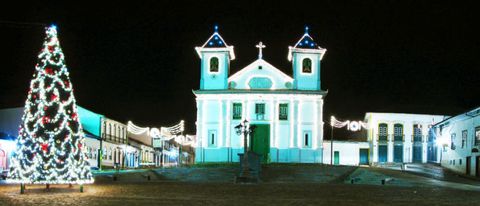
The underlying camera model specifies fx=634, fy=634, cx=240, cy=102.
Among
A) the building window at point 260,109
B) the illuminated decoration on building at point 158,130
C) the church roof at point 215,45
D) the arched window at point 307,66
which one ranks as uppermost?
the church roof at point 215,45

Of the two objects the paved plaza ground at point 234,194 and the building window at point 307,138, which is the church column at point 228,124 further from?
the paved plaza ground at point 234,194

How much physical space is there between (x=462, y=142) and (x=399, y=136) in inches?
748

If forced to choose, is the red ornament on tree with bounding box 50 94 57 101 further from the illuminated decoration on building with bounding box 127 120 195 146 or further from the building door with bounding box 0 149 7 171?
the illuminated decoration on building with bounding box 127 120 195 146

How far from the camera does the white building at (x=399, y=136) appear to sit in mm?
64312

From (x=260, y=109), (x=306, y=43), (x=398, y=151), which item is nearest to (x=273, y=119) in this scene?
(x=260, y=109)

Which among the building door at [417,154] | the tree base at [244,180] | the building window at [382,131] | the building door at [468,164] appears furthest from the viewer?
the building door at [417,154]

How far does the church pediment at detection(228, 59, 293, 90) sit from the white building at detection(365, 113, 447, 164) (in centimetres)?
1699

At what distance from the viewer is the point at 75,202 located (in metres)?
17.4

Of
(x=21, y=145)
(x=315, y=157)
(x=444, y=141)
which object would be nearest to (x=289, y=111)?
(x=315, y=157)

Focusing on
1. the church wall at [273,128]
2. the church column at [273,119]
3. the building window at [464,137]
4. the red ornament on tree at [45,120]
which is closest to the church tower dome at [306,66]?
the church wall at [273,128]

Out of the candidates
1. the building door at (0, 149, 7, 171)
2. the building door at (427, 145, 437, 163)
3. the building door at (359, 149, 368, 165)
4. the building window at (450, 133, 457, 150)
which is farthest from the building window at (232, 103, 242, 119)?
the building door at (427, 145, 437, 163)

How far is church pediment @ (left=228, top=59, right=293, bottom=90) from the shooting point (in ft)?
166

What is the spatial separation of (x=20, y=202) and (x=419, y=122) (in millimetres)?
53301

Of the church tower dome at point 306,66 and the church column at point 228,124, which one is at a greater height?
the church tower dome at point 306,66
